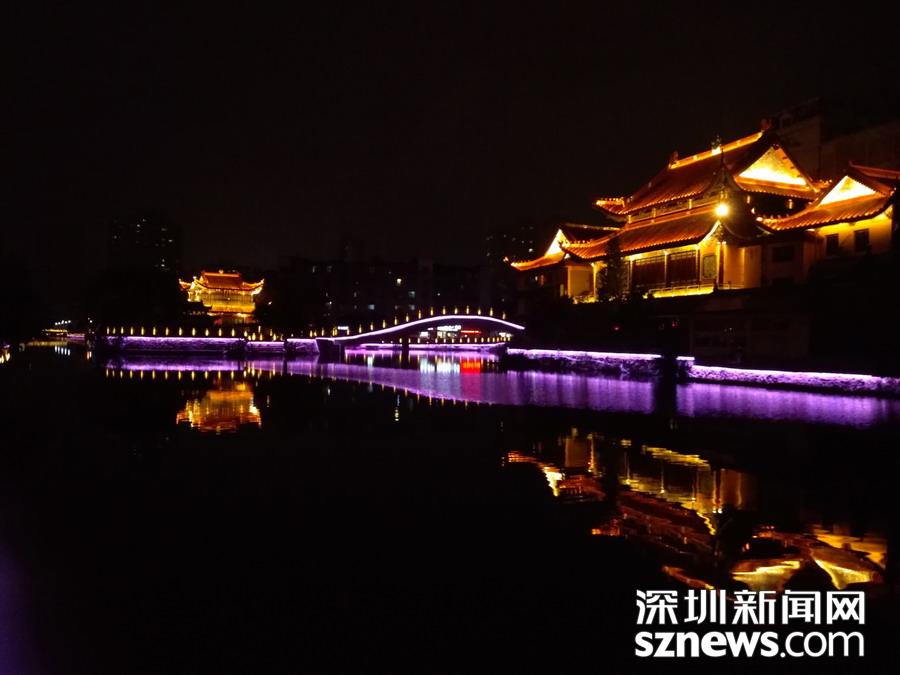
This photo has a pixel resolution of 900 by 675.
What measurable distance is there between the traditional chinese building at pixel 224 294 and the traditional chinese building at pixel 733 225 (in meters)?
42.2

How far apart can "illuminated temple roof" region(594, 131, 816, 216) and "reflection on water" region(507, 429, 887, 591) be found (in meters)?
28.6

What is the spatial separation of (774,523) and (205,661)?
5.72m

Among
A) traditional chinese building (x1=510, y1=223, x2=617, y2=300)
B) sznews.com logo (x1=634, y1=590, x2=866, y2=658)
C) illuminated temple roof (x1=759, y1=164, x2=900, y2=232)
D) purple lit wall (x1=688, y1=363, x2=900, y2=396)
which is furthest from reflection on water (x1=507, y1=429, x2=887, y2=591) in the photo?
traditional chinese building (x1=510, y1=223, x2=617, y2=300)

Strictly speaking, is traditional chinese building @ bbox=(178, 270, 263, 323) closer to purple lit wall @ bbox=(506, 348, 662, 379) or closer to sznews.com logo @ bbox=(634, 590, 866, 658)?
purple lit wall @ bbox=(506, 348, 662, 379)

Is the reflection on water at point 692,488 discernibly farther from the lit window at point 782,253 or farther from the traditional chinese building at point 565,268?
the traditional chinese building at point 565,268

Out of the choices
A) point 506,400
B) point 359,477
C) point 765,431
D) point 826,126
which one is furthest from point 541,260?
point 359,477

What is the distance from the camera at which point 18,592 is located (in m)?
5.77

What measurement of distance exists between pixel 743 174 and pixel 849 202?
7173mm

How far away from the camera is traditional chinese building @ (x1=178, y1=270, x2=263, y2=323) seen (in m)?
76.5

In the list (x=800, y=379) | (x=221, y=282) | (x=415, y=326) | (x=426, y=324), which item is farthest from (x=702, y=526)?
(x=221, y=282)

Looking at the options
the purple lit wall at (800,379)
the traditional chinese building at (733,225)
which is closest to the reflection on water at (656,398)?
the purple lit wall at (800,379)

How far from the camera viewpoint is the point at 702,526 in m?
7.62

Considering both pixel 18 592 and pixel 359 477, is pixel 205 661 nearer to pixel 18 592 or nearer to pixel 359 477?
pixel 18 592

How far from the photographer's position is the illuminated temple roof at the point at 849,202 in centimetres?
2959
